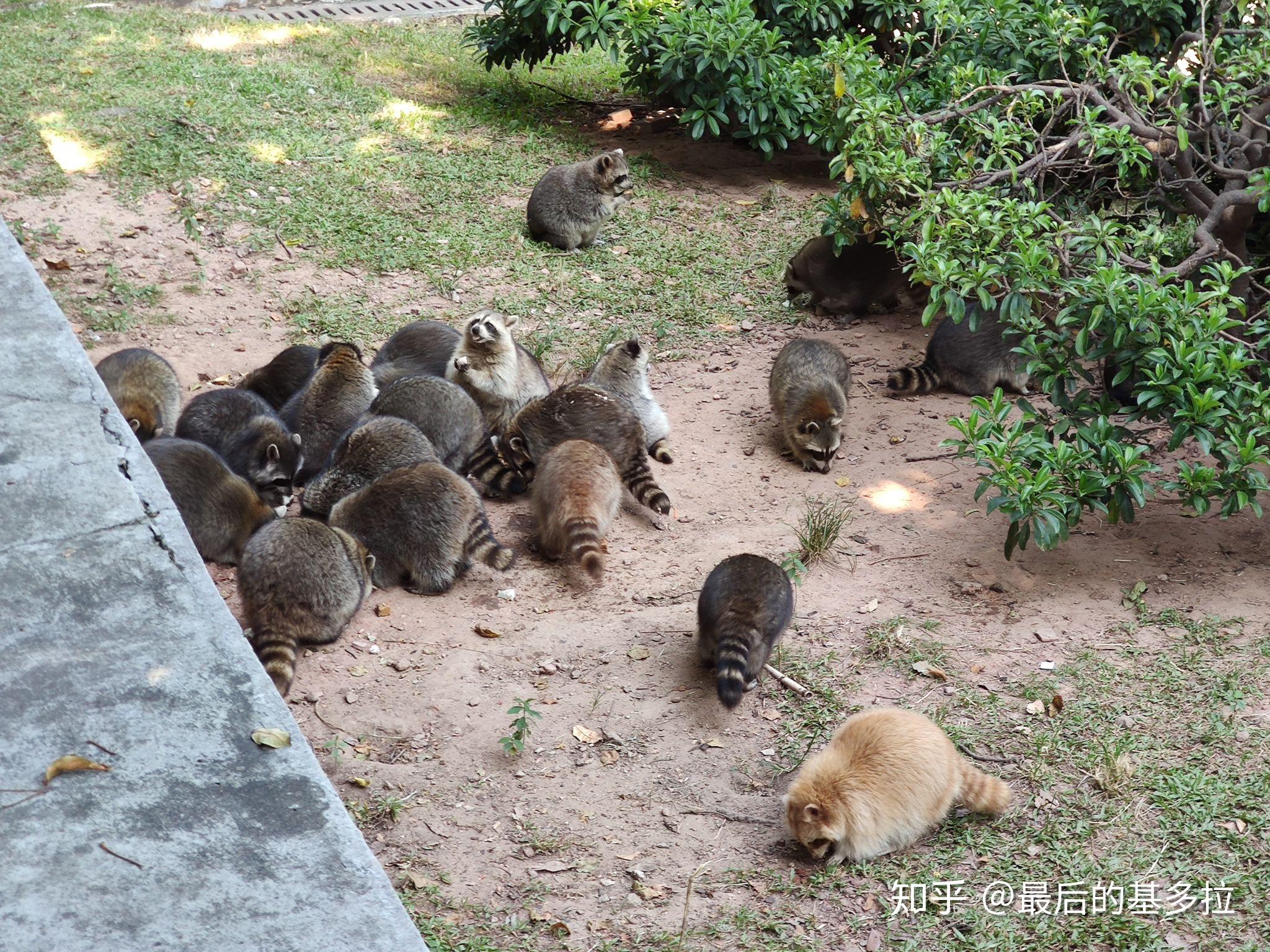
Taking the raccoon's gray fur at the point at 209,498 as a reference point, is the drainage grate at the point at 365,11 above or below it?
above

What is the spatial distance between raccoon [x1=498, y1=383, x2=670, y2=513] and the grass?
111 centimetres

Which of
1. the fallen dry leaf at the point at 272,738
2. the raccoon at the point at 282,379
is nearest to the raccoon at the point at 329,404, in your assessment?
the raccoon at the point at 282,379

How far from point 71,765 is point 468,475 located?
358cm

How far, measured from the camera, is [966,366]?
6.54m

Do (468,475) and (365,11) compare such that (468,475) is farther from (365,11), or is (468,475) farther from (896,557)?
(365,11)

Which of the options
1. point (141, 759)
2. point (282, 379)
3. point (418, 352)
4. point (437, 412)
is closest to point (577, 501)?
point (437, 412)

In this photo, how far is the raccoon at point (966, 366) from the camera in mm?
6508

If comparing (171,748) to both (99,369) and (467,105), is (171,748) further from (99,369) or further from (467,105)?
(467,105)

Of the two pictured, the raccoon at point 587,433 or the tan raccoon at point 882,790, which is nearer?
the tan raccoon at point 882,790

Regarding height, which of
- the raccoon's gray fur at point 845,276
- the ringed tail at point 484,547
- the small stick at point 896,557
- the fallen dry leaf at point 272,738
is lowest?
the ringed tail at point 484,547

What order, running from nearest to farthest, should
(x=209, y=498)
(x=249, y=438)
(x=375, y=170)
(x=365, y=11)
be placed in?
(x=209, y=498), (x=249, y=438), (x=375, y=170), (x=365, y=11)

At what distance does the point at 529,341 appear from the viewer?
692cm

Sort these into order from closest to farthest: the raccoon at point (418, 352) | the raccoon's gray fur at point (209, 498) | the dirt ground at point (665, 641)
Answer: the dirt ground at point (665, 641)
the raccoon's gray fur at point (209, 498)
the raccoon at point (418, 352)

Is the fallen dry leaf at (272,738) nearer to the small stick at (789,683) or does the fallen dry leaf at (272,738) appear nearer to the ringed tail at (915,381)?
the small stick at (789,683)
